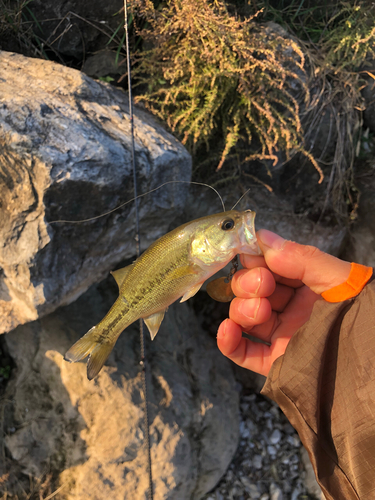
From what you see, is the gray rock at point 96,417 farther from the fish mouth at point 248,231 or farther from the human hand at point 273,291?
the fish mouth at point 248,231

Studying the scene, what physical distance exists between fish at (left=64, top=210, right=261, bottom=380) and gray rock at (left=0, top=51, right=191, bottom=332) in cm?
64

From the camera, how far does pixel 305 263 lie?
6.63 feet

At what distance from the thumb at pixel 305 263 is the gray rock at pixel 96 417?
1.94 metres

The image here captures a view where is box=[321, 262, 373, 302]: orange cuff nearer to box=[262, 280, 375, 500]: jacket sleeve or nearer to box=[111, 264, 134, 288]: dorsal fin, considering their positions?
box=[262, 280, 375, 500]: jacket sleeve

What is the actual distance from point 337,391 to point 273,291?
2.22ft

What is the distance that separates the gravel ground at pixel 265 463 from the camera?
4000 millimetres

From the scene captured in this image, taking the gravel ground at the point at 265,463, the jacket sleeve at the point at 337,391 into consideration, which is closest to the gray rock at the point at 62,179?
the jacket sleeve at the point at 337,391

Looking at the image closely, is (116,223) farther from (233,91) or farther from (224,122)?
(233,91)

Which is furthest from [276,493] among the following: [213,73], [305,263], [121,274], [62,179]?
[213,73]

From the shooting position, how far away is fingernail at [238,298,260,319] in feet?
7.13

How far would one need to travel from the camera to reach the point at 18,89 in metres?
2.49

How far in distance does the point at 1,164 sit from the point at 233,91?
7.05 ft

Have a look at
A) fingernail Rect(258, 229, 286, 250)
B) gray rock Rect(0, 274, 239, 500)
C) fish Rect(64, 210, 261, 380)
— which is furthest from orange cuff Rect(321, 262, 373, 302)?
gray rock Rect(0, 274, 239, 500)

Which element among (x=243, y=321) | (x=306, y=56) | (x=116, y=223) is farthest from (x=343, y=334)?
(x=306, y=56)
